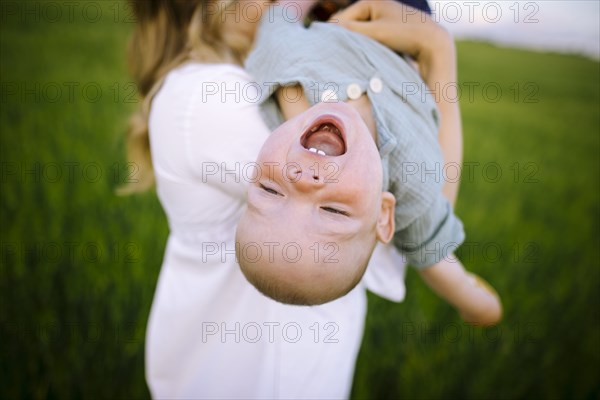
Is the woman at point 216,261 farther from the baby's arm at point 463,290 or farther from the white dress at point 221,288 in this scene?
the baby's arm at point 463,290

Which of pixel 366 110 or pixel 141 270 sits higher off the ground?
pixel 366 110

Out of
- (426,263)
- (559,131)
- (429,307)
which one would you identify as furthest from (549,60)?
(426,263)

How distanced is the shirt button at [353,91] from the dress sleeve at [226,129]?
21 centimetres

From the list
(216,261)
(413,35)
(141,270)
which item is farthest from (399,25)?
(141,270)

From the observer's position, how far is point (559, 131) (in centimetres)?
528

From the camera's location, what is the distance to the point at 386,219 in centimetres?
85

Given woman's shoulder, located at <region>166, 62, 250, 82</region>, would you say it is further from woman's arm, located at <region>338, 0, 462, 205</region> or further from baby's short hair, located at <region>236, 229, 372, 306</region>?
baby's short hair, located at <region>236, 229, 372, 306</region>

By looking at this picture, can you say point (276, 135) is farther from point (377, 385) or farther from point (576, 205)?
point (576, 205)

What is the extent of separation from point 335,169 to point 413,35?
0.44m

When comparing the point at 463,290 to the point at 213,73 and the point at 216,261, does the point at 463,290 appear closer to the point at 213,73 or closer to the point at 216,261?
the point at 216,261

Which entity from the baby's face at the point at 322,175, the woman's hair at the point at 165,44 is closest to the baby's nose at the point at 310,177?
the baby's face at the point at 322,175

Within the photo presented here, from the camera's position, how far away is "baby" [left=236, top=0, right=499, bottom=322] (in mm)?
724

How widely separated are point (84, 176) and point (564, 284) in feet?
9.48

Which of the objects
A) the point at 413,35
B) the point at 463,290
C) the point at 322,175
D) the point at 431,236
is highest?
the point at 413,35
